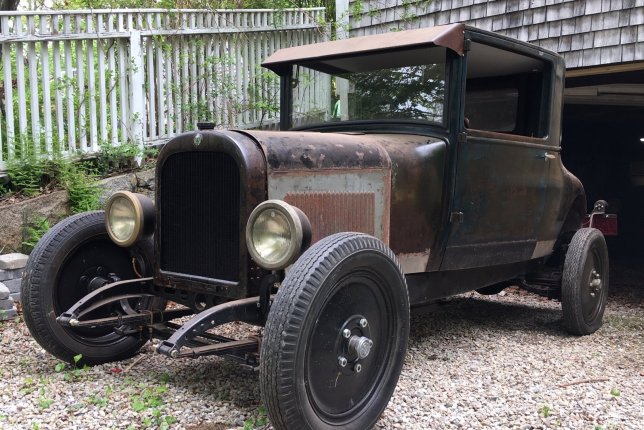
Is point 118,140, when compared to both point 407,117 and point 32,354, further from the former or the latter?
point 407,117

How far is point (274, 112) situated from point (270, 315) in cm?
540

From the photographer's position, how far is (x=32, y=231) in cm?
479

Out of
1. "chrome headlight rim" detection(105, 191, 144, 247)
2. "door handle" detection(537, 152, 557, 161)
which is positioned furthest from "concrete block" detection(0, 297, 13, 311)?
"door handle" detection(537, 152, 557, 161)

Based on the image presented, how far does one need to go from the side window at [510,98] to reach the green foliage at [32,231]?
339cm

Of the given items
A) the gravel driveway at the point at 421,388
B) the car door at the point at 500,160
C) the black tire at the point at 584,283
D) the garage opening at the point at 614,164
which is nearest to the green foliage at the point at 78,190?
the gravel driveway at the point at 421,388

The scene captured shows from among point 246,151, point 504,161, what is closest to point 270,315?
point 246,151

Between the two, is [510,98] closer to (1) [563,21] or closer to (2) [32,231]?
(1) [563,21]

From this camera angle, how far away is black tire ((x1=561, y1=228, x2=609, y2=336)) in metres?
4.27

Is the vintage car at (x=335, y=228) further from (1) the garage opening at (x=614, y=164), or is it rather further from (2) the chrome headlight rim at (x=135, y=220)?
(1) the garage opening at (x=614, y=164)

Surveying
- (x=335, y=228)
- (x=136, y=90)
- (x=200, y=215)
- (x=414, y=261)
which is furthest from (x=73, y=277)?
(x=136, y=90)

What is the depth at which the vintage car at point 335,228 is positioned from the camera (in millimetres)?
2393

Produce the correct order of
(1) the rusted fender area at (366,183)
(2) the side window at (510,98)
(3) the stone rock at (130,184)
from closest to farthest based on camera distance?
(1) the rusted fender area at (366,183), (2) the side window at (510,98), (3) the stone rock at (130,184)

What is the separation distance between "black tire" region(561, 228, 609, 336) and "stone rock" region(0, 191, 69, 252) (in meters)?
3.99

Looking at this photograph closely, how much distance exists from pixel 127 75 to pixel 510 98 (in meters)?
3.67
